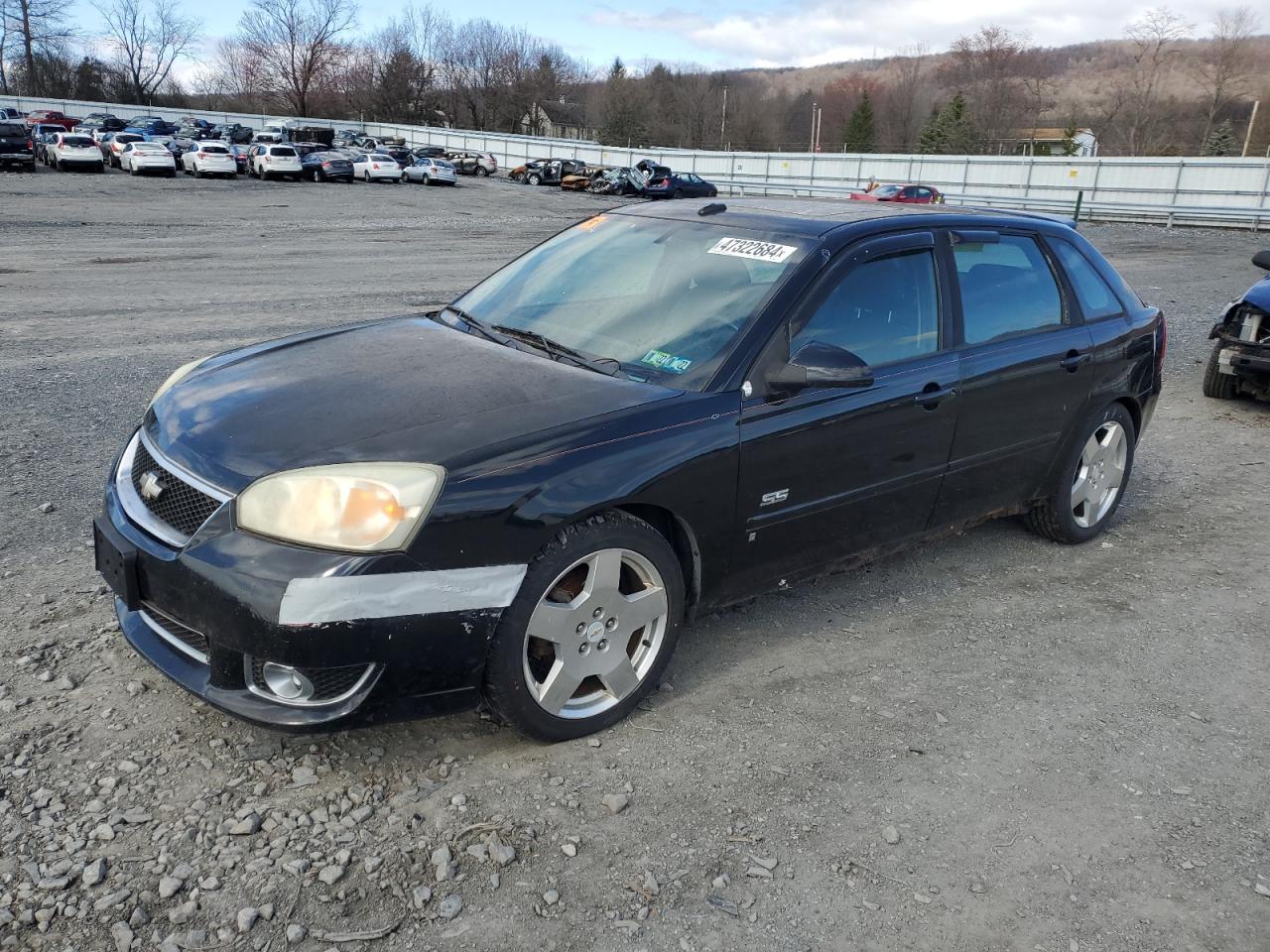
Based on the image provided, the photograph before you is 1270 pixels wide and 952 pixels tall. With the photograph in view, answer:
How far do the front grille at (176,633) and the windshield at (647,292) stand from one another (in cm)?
163

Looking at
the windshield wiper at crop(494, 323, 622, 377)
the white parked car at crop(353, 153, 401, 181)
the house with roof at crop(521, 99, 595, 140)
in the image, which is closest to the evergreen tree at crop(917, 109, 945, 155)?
the house with roof at crop(521, 99, 595, 140)

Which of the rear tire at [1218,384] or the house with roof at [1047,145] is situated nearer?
the rear tire at [1218,384]

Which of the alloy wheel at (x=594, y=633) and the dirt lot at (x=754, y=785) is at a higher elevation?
the alloy wheel at (x=594, y=633)

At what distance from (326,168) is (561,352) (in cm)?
4149

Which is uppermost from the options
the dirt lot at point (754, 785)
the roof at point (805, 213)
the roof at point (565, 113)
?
the roof at point (565, 113)

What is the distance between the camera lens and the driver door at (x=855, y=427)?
3.55m

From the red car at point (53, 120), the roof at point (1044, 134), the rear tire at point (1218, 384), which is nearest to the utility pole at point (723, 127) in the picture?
the roof at point (1044, 134)

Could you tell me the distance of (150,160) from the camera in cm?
3747

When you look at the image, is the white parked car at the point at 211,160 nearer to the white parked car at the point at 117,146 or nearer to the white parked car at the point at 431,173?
the white parked car at the point at 117,146

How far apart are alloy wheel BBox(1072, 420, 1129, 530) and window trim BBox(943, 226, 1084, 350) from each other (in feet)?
2.15

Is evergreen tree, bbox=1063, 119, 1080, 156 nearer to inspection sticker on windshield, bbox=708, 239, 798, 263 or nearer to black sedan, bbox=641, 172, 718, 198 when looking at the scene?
black sedan, bbox=641, 172, 718, 198

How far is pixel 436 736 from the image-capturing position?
3215mm

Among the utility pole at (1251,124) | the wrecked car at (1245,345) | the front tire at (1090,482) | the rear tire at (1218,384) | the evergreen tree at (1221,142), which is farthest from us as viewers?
the evergreen tree at (1221,142)

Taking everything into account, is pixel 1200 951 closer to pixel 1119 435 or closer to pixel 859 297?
pixel 859 297
